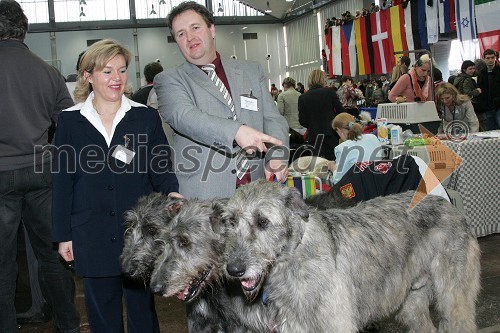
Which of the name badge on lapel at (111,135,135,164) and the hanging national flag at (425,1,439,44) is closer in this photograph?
the name badge on lapel at (111,135,135,164)

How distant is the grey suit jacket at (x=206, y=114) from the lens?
2525 mm

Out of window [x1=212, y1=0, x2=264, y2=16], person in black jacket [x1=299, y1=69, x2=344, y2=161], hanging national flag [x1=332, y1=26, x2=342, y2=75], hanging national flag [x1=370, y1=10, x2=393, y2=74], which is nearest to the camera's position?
Result: person in black jacket [x1=299, y1=69, x2=344, y2=161]

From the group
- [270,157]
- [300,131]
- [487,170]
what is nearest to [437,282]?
[270,157]

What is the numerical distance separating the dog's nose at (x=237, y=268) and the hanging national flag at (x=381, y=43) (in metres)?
10.1

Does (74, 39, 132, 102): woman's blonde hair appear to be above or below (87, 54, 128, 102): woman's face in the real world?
above

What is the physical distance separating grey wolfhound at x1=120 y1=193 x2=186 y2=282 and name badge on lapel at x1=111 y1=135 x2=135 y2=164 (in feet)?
0.81

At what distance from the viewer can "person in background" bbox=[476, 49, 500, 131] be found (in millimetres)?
8359

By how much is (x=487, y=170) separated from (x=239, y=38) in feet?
57.0

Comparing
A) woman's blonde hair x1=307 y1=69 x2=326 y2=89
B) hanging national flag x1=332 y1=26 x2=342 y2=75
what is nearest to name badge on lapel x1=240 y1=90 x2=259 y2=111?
woman's blonde hair x1=307 y1=69 x2=326 y2=89

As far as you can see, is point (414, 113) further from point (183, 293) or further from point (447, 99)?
point (183, 293)

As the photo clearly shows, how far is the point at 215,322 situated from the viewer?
8.18 ft

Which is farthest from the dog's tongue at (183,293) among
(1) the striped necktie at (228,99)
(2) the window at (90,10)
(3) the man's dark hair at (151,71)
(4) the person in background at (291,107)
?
(2) the window at (90,10)

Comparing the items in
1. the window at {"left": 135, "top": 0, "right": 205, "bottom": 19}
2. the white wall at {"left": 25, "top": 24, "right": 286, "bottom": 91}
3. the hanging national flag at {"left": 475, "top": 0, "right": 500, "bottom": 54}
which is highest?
the window at {"left": 135, "top": 0, "right": 205, "bottom": 19}

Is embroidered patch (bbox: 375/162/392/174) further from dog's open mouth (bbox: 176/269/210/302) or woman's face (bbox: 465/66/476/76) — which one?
woman's face (bbox: 465/66/476/76)
